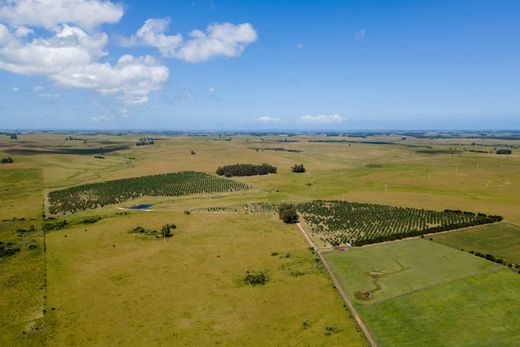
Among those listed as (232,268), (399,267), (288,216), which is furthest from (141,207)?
(399,267)

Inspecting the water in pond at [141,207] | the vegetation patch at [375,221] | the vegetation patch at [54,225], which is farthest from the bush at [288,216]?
the vegetation patch at [54,225]

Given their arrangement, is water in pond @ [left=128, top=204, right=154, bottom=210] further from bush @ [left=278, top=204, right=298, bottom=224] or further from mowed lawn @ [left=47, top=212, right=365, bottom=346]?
bush @ [left=278, top=204, right=298, bottom=224]

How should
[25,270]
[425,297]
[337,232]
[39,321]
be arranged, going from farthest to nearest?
1. [337,232]
2. [25,270]
3. [425,297]
4. [39,321]

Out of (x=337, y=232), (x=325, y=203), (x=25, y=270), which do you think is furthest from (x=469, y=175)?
(x=25, y=270)

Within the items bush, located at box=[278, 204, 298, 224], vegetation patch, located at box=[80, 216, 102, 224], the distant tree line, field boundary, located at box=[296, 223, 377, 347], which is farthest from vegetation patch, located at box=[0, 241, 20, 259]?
the distant tree line

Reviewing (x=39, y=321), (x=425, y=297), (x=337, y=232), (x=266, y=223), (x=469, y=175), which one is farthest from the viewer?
(x=469, y=175)

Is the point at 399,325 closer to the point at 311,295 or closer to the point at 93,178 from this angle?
the point at 311,295
